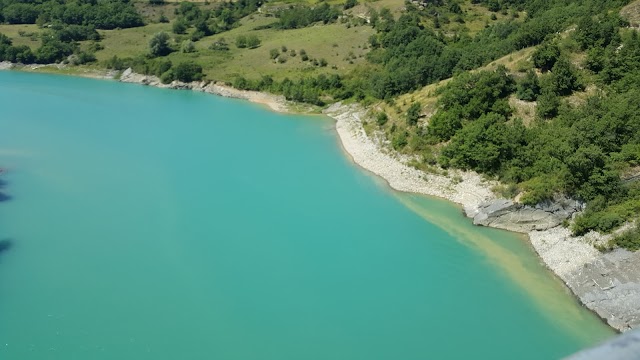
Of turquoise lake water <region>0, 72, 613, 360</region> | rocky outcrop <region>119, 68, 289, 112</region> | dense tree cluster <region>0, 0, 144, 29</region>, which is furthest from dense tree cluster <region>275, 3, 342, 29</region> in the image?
turquoise lake water <region>0, 72, 613, 360</region>

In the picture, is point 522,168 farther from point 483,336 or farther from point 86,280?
point 86,280

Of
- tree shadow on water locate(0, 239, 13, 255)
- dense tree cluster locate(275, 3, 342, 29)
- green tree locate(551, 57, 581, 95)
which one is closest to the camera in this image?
tree shadow on water locate(0, 239, 13, 255)

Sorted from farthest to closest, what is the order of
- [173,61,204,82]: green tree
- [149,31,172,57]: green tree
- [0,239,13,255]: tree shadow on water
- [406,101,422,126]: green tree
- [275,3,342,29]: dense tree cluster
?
[275,3,342,29]: dense tree cluster
[149,31,172,57]: green tree
[173,61,204,82]: green tree
[406,101,422,126]: green tree
[0,239,13,255]: tree shadow on water

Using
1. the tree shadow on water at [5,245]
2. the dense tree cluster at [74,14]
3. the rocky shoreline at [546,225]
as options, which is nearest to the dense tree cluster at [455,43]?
the rocky shoreline at [546,225]

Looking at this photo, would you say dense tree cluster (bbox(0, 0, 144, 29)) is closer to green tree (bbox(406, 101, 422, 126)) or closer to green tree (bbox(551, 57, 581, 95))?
green tree (bbox(406, 101, 422, 126))

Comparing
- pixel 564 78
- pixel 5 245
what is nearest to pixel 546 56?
pixel 564 78

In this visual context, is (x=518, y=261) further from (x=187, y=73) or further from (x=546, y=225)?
(x=187, y=73)

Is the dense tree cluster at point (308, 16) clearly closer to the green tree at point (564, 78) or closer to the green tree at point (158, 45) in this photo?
the green tree at point (158, 45)

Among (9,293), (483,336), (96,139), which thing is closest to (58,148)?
(96,139)
